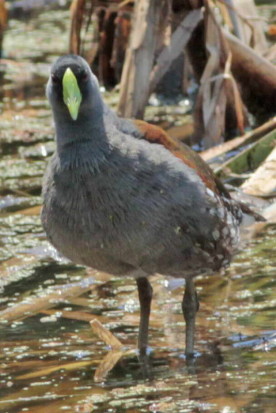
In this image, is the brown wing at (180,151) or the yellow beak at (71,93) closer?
the yellow beak at (71,93)

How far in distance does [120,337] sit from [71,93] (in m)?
1.37

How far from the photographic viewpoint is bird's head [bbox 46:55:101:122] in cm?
437

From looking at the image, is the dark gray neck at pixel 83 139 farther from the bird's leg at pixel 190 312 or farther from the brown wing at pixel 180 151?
the bird's leg at pixel 190 312

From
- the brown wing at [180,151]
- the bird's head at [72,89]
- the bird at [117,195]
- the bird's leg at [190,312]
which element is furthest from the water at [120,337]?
the bird's head at [72,89]

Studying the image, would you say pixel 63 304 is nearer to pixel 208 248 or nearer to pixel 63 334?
pixel 63 334

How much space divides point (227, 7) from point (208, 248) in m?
3.87

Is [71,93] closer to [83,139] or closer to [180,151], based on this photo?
[83,139]

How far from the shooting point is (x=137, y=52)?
Result: 7.87 metres

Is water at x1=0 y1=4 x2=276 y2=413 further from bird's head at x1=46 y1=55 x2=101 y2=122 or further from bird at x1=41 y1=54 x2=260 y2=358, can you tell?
bird's head at x1=46 y1=55 x2=101 y2=122

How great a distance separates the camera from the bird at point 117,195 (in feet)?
14.2

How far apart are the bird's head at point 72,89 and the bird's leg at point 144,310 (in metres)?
0.98

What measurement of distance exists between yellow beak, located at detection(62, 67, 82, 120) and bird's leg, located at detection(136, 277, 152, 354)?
1057 millimetres

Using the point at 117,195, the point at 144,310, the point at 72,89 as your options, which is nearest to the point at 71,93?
the point at 72,89

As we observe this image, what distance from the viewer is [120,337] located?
509cm
